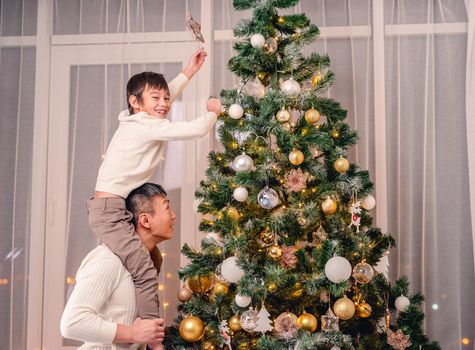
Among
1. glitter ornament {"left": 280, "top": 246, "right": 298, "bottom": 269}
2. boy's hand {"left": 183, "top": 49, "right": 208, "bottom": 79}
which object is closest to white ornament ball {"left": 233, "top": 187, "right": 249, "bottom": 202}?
glitter ornament {"left": 280, "top": 246, "right": 298, "bottom": 269}

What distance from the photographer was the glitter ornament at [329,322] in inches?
76.2

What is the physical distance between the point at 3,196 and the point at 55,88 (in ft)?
2.33

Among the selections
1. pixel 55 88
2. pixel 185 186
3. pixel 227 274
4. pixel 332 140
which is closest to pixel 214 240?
pixel 227 274

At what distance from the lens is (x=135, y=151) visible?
2277 millimetres

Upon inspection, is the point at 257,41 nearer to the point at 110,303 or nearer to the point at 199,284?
the point at 199,284

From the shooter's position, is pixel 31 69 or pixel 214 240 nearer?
pixel 214 240

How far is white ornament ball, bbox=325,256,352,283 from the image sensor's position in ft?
6.17

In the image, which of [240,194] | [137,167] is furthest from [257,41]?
[137,167]

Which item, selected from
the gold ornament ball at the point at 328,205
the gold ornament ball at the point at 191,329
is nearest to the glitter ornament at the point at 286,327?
the gold ornament ball at the point at 191,329

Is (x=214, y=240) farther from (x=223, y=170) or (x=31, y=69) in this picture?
(x=31, y=69)

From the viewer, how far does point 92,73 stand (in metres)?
3.03

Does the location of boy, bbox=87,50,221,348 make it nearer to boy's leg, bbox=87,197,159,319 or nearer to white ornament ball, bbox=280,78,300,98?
boy's leg, bbox=87,197,159,319

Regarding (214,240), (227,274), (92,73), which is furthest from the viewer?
(92,73)

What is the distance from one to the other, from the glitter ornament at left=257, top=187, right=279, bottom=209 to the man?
409 mm
